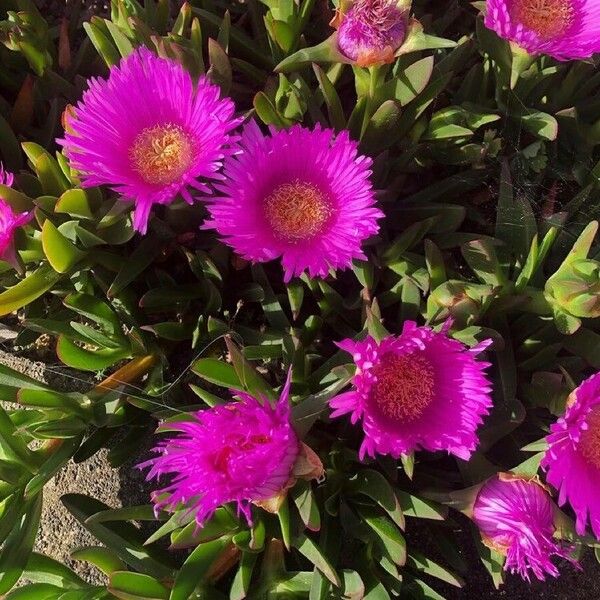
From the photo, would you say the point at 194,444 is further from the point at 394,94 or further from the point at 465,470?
the point at 394,94

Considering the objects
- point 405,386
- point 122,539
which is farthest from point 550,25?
point 122,539

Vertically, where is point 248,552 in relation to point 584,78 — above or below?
below

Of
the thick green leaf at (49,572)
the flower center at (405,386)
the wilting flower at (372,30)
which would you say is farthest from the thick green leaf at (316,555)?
the wilting flower at (372,30)

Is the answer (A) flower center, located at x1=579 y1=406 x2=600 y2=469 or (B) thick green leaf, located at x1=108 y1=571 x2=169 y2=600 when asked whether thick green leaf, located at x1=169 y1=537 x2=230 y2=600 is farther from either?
(A) flower center, located at x1=579 y1=406 x2=600 y2=469

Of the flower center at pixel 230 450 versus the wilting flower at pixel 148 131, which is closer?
the flower center at pixel 230 450

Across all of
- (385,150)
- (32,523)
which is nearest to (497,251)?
(385,150)

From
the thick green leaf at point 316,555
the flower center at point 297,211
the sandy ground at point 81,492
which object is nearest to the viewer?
the thick green leaf at point 316,555

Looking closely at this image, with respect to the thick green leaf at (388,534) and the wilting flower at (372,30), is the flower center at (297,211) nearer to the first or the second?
the wilting flower at (372,30)

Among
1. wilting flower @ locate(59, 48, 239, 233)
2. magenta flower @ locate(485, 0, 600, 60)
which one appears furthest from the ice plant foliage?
magenta flower @ locate(485, 0, 600, 60)
